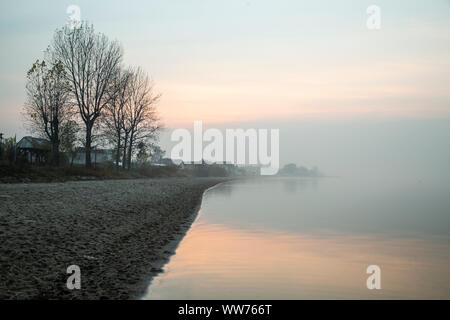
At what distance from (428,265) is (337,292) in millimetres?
6039

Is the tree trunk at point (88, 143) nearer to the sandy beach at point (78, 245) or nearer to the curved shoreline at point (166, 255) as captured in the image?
the sandy beach at point (78, 245)

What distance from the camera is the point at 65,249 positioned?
455 inches

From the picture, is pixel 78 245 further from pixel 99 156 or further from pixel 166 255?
pixel 99 156

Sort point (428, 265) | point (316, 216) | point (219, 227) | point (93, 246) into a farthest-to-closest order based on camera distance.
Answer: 1. point (316, 216)
2. point (219, 227)
3. point (428, 265)
4. point (93, 246)

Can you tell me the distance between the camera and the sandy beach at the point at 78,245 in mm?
8844

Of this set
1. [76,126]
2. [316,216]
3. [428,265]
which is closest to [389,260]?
[428,265]

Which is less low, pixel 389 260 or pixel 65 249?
pixel 65 249

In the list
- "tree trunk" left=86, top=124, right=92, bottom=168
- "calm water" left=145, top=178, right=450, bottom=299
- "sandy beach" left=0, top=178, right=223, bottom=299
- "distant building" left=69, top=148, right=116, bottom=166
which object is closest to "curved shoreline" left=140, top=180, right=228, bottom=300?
"sandy beach" left=0, top=178, right=223, bottom=299

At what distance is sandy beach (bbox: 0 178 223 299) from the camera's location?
884cm

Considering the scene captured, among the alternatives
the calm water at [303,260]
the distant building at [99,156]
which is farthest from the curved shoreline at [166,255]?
the distant building at [99,156]

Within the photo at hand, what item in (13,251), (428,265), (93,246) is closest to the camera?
(13,251)

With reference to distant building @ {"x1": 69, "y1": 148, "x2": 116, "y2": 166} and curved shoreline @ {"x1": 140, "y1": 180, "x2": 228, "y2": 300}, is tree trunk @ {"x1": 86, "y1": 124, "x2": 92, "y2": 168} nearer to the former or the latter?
distant building @ {"x1": 69, "y1": 148, "x2": 116, "y2": 166}

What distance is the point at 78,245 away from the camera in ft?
40.3
